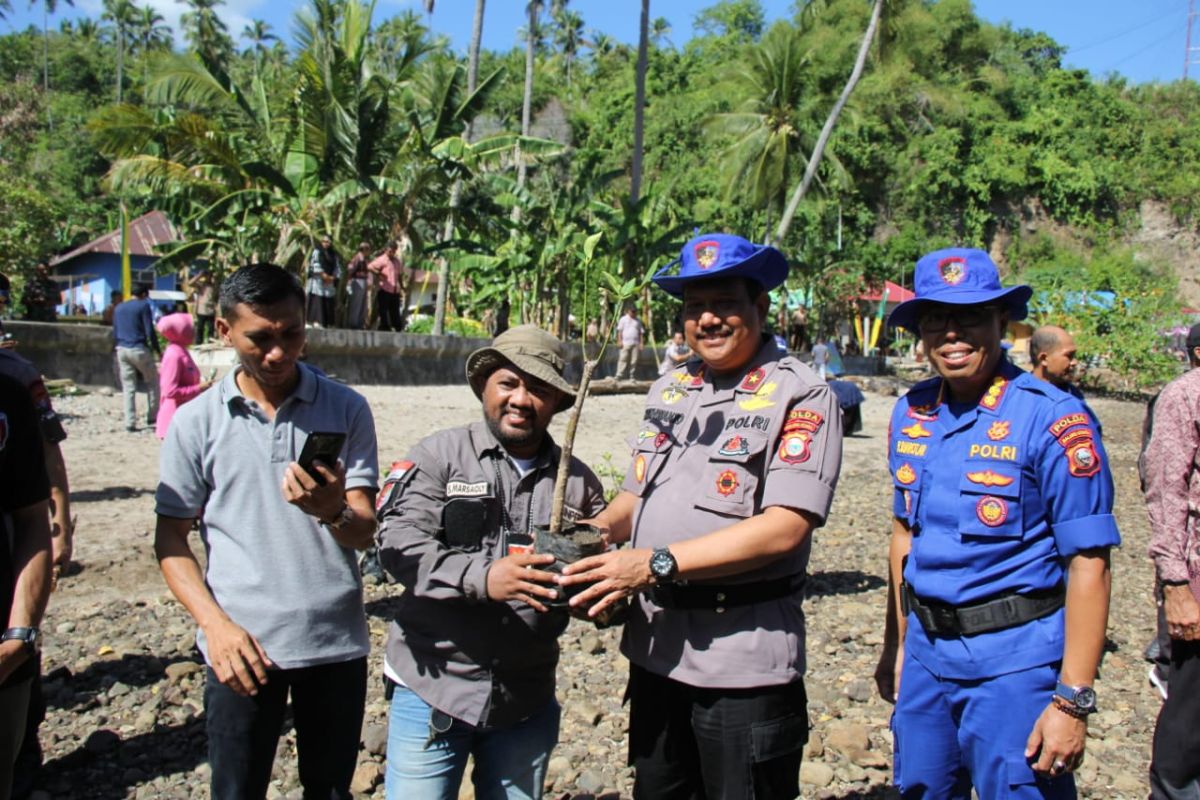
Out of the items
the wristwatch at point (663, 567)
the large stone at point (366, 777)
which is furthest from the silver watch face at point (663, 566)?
the large stone at point (366, 777)

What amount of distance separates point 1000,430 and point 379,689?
3288mm

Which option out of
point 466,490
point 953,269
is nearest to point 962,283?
point 953,269

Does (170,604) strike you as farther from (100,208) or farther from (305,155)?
(100,208)

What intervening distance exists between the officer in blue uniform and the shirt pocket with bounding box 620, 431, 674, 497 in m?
0.77

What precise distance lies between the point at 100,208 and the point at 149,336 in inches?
1495

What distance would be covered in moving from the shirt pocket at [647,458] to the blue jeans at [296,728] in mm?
974

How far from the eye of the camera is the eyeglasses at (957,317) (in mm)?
2660

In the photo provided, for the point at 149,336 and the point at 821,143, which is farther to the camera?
the point at 821,143

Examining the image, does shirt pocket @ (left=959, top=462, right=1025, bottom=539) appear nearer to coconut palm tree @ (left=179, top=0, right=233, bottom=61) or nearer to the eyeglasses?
the eyeglasses

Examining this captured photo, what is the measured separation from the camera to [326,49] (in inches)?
690

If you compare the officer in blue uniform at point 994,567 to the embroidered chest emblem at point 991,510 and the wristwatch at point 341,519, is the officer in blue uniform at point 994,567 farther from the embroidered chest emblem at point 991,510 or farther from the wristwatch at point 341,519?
the wristwatch at point 341,519

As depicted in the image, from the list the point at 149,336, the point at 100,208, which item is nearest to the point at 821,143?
the point at 149,336

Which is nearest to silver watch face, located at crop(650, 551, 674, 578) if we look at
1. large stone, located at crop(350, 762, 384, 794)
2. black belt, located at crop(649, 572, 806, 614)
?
black belt, located at crop(649, 572, 806, 614)

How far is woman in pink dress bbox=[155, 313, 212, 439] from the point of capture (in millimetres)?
6328
